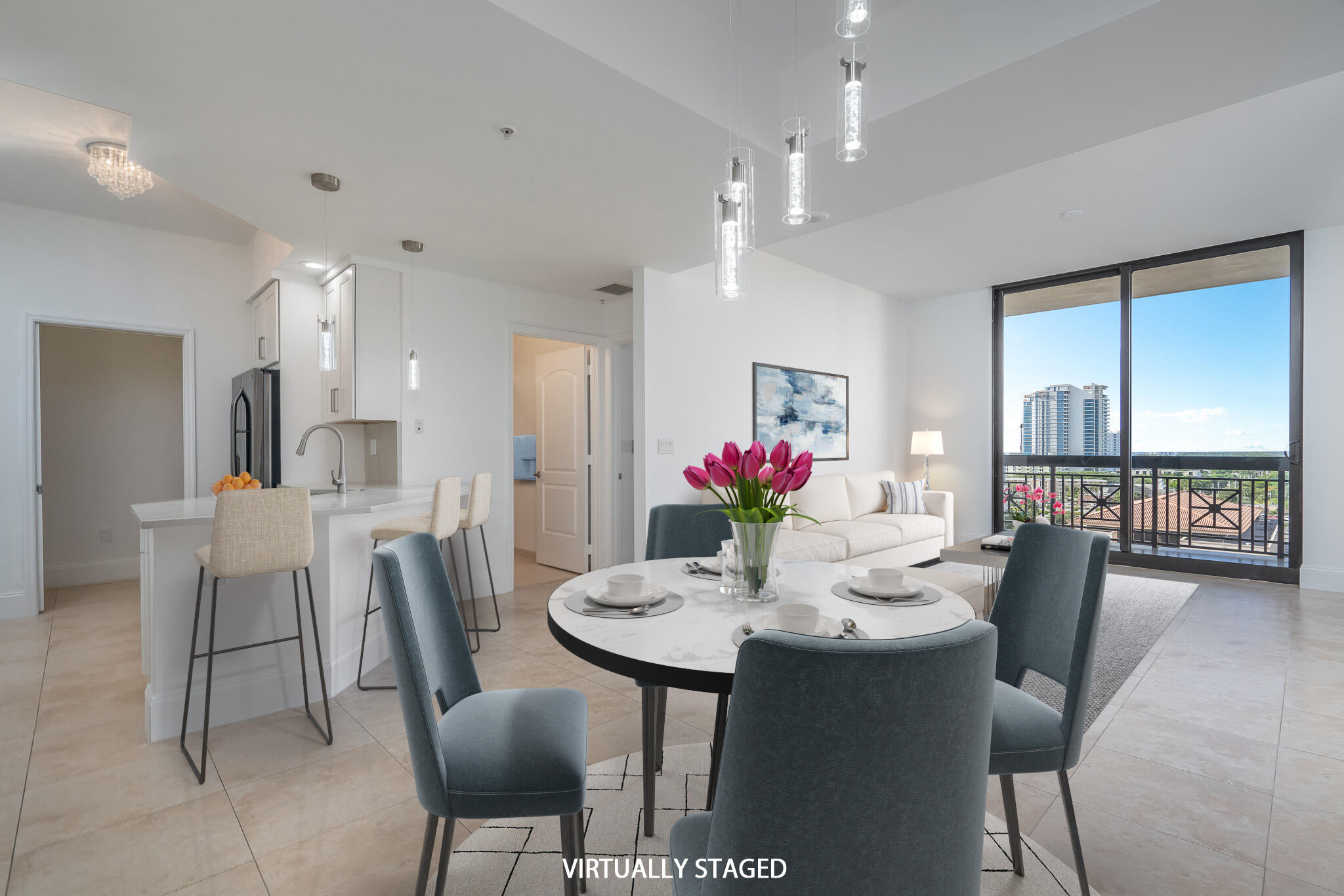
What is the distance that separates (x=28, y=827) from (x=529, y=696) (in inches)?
64.6

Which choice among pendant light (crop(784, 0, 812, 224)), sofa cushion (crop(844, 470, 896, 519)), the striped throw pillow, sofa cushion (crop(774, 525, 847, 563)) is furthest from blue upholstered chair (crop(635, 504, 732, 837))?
the striped throw pillow

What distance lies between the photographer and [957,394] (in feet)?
21.5

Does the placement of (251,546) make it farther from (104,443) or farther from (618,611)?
(104,443)

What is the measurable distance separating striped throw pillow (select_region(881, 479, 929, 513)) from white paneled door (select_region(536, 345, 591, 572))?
291cm

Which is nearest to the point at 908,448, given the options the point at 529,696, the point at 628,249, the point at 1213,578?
the point at 1213,578

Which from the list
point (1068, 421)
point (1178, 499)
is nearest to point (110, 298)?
point (1068, 421)

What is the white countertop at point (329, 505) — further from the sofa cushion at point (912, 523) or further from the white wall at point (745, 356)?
the sofa cushion at point (912, 523)

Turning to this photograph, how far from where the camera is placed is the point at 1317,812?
72.2 inches

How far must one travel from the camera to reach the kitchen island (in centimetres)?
240

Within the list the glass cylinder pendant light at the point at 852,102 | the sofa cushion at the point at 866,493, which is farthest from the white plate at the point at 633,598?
the sofa cushion at the point at 866,493

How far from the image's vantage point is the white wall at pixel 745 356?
13.9 feet

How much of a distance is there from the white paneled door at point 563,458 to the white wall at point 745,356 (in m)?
1.11

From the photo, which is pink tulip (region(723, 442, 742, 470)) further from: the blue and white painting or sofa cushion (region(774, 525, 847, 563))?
the blue and white painting

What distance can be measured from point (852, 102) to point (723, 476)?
976mm
